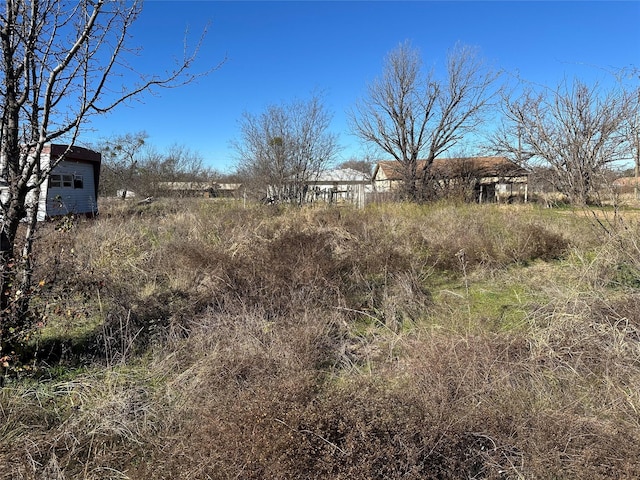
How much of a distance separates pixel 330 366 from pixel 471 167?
77.3ft

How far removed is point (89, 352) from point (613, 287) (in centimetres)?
594

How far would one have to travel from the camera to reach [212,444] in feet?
6.40

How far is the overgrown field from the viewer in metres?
1.97

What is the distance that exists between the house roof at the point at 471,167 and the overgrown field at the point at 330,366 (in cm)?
1648

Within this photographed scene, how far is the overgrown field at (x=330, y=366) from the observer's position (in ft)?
6.46

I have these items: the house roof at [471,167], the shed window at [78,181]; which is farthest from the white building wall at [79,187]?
the house roof at [471,167]

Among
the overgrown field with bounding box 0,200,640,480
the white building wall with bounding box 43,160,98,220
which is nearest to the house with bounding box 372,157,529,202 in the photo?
the white building wall with bounding box 43,160,98,220

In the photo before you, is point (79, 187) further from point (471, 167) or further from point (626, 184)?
point (471, 167)

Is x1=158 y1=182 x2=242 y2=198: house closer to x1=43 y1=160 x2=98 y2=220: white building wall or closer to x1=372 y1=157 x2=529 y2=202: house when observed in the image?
x1=43 y1=160 x2=98 y2=220: white building wall

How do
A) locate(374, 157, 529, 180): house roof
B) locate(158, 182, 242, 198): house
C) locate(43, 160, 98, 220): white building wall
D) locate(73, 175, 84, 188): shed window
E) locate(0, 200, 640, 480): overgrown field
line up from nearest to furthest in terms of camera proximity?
locate(0, 200, 640, 480): overgrown field, locate(43, 160, 98, 220): white building wall, locate(73, 175, 84, 188): shed window, locate(158, 182, 242, 198): house, locate(374, 157, 529, 180): house roof

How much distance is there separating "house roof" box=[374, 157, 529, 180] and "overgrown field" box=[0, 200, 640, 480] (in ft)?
54.1

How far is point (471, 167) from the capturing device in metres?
24.0

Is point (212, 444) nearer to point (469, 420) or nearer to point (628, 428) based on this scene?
point (469, 420)

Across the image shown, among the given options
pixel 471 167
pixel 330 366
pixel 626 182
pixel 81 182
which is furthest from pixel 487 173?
pixel 330 366
